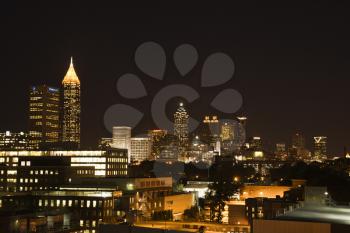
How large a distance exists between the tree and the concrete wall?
24903 millimetres

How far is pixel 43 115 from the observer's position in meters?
113

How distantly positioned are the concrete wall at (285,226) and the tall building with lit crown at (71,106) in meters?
113

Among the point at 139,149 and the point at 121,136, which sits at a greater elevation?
the point at 121,136

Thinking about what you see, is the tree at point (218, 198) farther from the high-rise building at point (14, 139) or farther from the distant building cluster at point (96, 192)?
the high-rise building at point (14, 139)

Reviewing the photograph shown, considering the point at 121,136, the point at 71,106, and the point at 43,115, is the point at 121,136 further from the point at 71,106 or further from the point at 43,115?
the point at 43,115

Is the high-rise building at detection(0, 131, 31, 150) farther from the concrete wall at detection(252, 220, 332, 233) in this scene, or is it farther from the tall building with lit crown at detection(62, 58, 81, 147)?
the concrete wall at detection(252, 220, 332, 233)

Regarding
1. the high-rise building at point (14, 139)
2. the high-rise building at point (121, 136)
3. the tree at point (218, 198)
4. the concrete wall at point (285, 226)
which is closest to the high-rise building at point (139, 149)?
the high-rise building at point (121, 136)

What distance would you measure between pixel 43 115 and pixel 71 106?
50.6 feet

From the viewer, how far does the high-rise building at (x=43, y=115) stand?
110375mm

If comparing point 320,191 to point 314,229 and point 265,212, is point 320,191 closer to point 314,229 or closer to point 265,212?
point 265,212

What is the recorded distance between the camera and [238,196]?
4566cm

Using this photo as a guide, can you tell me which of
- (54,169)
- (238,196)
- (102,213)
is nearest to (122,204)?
(102,213)

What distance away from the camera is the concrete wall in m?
12.3

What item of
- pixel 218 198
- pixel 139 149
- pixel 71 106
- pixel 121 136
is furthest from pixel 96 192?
pixel 139 149
